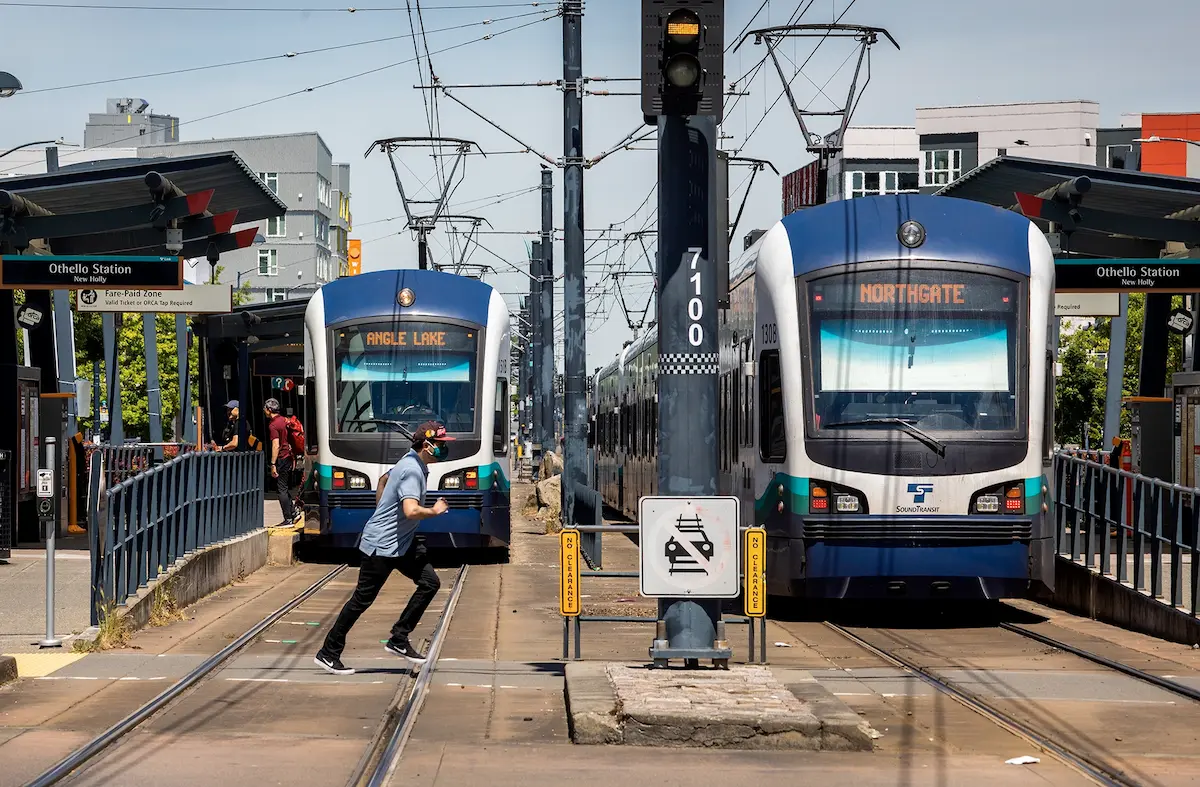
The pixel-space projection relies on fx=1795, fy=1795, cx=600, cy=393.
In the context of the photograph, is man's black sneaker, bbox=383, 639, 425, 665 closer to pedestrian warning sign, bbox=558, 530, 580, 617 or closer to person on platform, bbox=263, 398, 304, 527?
pedestrian warning sign, bbox=558, 530, 580, 617

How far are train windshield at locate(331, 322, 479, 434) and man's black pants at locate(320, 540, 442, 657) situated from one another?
839 cm

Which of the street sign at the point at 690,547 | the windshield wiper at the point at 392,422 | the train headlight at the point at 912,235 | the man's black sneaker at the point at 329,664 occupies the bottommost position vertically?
the man's black sneaker at the point at 329,664

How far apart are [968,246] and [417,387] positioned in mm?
7594

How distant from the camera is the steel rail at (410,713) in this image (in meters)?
7.97

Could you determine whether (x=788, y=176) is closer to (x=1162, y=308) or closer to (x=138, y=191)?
(x=1162, y=308)

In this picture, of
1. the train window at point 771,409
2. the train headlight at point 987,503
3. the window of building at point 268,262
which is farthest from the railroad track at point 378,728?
the window of building at point 268,262

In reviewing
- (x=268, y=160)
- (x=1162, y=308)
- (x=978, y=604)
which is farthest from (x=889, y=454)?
(x=268, y=160)

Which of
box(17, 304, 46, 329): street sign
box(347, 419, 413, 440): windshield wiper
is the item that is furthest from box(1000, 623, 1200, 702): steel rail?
box(17, 304, 46, 329): street sign

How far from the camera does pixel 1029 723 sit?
9711mm

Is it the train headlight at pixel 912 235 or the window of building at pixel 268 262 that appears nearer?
the train headlight at pixel 912 235

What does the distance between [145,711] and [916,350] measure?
7.44 m

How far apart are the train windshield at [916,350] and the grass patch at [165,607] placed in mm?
5428

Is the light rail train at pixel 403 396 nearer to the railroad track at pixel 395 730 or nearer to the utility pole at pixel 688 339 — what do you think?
the railroad track at pixel 395 730

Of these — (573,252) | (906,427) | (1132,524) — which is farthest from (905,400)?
(573,252)
